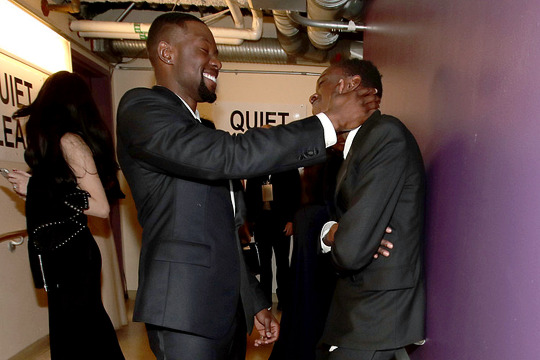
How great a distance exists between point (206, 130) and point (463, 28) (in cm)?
82

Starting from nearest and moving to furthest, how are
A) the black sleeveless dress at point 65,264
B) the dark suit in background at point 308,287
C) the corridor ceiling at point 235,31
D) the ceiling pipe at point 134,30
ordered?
1. the black sleeveless dress at point 65,264
2. the dark suit in background at point 308,287
3. the corridor ceiling at point 235,31
4. the ceiling pipe at point 134,30

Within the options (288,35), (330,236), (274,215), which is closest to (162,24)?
(330,236)

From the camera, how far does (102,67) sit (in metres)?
4.54

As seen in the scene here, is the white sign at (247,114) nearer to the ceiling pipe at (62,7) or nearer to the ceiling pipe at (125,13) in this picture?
the ceiling pipe at (125,13)

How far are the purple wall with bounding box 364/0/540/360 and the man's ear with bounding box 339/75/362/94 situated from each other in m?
0.26

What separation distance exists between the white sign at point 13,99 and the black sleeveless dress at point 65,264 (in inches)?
45.4

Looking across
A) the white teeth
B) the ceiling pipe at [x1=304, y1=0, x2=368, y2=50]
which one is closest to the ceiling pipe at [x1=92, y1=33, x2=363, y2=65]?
the ceiling pipe at [x1=304, y1=0, x2=368, y2=50]

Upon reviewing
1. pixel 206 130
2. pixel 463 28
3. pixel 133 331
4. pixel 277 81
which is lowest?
pixel 133 331

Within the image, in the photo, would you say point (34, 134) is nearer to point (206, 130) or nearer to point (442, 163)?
point (206, 130)

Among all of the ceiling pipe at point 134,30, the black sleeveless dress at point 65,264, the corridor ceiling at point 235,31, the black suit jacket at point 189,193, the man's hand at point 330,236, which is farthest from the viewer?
the ceiling pipe at point 134,30

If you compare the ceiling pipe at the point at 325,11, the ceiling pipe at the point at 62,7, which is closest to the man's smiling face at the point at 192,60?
→ the ceiling pipe at the point at 325,11

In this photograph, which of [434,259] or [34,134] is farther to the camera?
[34,134]

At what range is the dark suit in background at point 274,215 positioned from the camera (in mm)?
3979

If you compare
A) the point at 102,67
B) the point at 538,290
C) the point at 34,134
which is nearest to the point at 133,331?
the point at 34,134
